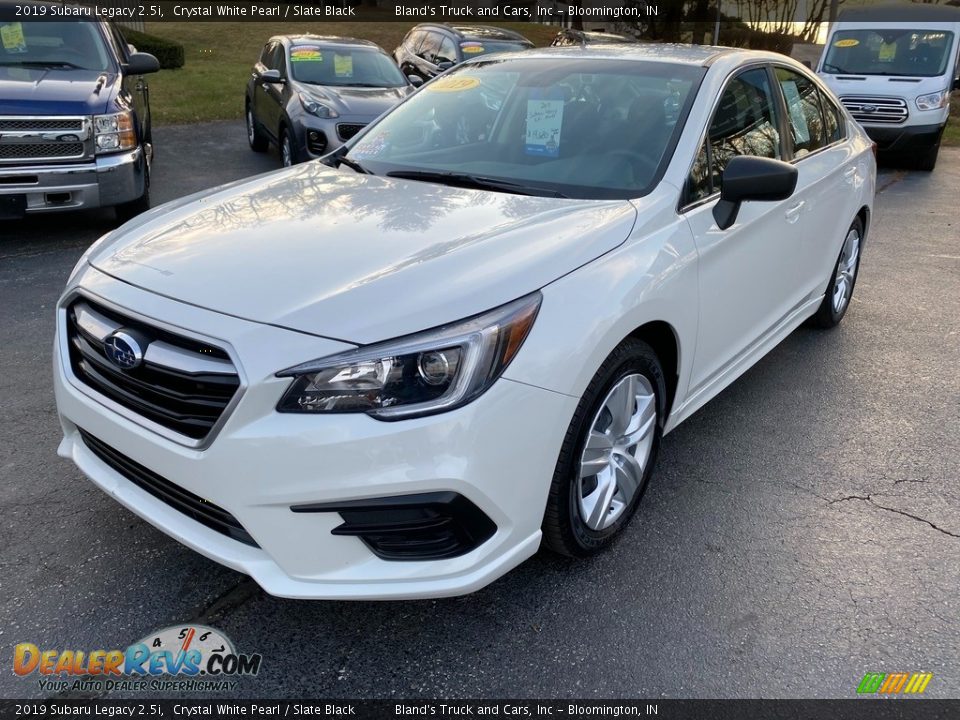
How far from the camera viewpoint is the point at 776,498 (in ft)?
10.7

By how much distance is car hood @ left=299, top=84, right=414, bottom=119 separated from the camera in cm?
845

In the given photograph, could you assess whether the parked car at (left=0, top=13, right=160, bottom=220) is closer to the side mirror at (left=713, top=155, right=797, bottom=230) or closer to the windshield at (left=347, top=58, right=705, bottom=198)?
the windshield at (left=347, top=58, right=705, bottom=198)

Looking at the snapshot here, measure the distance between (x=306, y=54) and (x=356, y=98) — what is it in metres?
1.40

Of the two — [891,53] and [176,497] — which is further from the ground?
[891,53]

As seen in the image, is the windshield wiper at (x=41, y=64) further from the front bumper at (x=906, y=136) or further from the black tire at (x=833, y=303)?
the front bumper at (x=906, y=136)

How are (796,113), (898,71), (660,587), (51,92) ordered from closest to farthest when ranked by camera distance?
(660,587), (796,113), (51,92), (898,71)

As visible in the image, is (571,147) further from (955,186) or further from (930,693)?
(955,186)

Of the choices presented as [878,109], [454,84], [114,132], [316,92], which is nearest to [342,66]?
[316,92]

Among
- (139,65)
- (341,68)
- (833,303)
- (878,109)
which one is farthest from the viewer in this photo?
(878,109)

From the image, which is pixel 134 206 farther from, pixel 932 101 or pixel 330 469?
pixel 932 101

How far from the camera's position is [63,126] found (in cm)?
593

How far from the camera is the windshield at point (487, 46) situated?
1231 centimetres

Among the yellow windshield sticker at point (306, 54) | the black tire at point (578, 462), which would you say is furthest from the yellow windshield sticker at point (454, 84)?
the yellow windshield sticker at point (306, 54)

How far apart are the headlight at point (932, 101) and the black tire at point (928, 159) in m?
0.57
